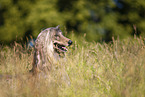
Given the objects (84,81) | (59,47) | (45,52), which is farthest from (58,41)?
(84,81)

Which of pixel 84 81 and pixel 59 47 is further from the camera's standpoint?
pixel 59 47

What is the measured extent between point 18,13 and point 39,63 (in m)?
4.45

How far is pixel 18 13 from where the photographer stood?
670cm

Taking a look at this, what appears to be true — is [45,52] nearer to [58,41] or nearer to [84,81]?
[58,41]

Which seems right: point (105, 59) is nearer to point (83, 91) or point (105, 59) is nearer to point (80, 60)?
point (80, 60)

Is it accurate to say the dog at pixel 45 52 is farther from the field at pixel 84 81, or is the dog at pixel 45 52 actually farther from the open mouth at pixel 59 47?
the field at pixel 84 81

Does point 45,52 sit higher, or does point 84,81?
point 45,52

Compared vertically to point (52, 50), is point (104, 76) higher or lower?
lower

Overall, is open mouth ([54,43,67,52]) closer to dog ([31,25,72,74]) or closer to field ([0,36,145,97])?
dog ([31,25,72,74])

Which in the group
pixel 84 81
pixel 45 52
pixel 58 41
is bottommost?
pixel 84 81

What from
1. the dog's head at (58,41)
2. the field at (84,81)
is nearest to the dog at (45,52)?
the dog's head at (58,41)

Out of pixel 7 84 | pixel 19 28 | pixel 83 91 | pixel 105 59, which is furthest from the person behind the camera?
pixel 19 28

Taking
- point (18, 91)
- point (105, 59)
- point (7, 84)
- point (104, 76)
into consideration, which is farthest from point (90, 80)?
point (7, 84)

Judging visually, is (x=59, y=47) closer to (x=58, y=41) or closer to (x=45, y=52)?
(x=58, y=41)
